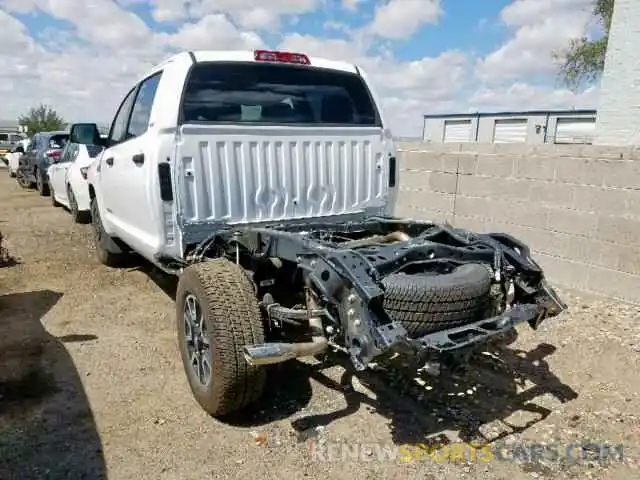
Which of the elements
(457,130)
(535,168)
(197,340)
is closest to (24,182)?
(535,168)

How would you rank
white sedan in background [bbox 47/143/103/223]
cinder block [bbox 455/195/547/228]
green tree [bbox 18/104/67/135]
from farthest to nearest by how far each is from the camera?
green tree [bbox 18/104/67/135] → white sedan in background [bbox 47/143/103/223] → cinder block [bbox 455/195/547/228]

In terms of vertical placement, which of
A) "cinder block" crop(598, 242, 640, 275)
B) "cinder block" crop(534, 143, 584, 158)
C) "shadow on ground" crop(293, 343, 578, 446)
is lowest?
"shadow on ground" crop(293, 343, 578, 446)

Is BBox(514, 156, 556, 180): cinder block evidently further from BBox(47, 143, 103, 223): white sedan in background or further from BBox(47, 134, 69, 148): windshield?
BBox(47, 134, 69, 148): windshield

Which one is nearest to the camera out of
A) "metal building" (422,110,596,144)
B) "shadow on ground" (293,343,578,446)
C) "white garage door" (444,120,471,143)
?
"shadow on ground" (293,343,578,446)

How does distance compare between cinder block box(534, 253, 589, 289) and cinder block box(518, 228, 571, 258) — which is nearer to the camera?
cinder block box(534, 253, 589, 289)

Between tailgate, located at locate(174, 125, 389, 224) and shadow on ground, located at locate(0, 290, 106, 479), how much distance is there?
141cm

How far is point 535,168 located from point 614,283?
57.5 inches

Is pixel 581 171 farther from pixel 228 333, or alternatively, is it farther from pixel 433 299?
pixel 228 333

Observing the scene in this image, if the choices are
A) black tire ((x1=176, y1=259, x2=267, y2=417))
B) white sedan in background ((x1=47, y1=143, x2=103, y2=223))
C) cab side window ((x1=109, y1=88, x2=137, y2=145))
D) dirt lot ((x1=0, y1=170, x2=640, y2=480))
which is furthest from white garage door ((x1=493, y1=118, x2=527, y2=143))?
black tire ((x1=176, y1=259, x2=267, y2=417))

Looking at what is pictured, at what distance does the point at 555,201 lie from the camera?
5.82 m

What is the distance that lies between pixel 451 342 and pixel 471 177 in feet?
14.3

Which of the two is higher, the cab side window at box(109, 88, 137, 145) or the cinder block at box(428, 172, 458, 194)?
the cab side window at box(109, 88, 137, 145)

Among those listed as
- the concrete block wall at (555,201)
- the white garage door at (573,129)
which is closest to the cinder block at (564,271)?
the concrete block wall at (555,201)

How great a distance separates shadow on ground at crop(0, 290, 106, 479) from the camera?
9.26 feet
